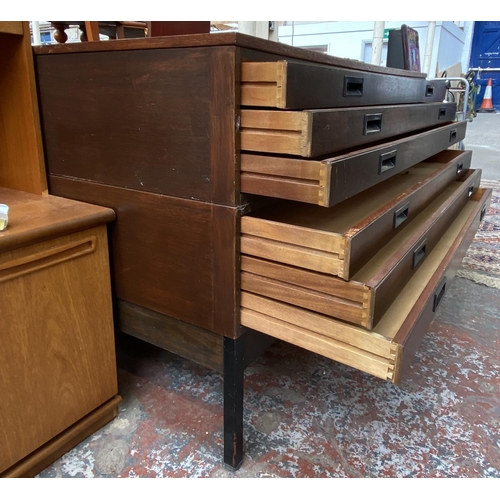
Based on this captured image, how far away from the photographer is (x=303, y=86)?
694mm

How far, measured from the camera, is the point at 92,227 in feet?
2.91

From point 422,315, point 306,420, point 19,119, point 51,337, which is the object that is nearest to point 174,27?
point 19,119

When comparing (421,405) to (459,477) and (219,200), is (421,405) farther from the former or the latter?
(219,200)

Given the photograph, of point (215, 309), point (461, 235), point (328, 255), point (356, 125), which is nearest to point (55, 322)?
point (215, 309)

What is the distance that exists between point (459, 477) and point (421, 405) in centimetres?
22

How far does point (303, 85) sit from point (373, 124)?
26 centimetres

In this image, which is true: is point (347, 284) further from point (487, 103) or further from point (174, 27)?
point (487, 103)

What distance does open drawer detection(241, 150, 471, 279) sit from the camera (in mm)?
696

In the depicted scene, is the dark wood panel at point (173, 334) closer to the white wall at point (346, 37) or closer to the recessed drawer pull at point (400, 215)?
the recessed drawer pull at point (400, 215)

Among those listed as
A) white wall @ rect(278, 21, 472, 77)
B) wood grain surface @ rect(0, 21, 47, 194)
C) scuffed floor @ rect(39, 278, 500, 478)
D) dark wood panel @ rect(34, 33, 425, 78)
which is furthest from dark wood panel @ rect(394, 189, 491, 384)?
white wall @ rect(278, 21, 472, 77)

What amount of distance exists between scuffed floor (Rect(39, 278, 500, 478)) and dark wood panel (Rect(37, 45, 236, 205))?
0.53 metres

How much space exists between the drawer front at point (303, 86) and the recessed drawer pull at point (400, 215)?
223 millimetres

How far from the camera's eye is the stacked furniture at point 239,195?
69 cm

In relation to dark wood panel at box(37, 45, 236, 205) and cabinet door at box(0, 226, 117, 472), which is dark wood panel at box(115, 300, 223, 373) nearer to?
cabinet door at box(0, 226, 117, 472)
